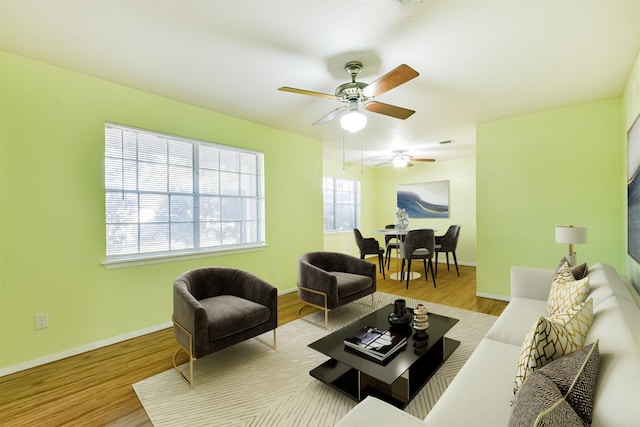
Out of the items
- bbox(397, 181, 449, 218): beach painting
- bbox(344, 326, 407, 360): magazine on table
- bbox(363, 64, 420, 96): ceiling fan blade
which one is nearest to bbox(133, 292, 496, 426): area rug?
bbox(344, 326, 407, 360): magazine on table

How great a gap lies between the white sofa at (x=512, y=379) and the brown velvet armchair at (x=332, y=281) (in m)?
1.54

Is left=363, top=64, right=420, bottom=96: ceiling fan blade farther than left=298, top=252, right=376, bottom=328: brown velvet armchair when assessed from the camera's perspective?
No

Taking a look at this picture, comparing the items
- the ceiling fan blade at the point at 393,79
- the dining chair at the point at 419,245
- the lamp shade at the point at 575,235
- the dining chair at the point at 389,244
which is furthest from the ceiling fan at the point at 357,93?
the dining chair at the point at 389,244

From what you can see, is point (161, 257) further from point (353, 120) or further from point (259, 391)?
point (353, 120)

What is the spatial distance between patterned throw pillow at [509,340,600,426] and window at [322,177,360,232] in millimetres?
5851

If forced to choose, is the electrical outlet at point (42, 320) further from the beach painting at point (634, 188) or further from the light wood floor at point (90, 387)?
the beach painting at point (634, 188)

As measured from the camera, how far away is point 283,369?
2.26 metres

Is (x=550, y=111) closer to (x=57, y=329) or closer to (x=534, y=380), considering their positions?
(x=534, y=380)

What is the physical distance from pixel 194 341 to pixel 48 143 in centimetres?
217

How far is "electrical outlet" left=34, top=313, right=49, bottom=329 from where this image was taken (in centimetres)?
240

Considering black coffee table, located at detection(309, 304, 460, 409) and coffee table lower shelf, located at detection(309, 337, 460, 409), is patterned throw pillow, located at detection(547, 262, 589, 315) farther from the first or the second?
coffee table lower shelf, located at detection(309, 337, 460, 409)

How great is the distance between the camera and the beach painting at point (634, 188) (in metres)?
2.23

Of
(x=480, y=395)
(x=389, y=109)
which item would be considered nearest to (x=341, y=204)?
(x=389, y=109)

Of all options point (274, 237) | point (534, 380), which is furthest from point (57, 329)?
point (534, 380)
